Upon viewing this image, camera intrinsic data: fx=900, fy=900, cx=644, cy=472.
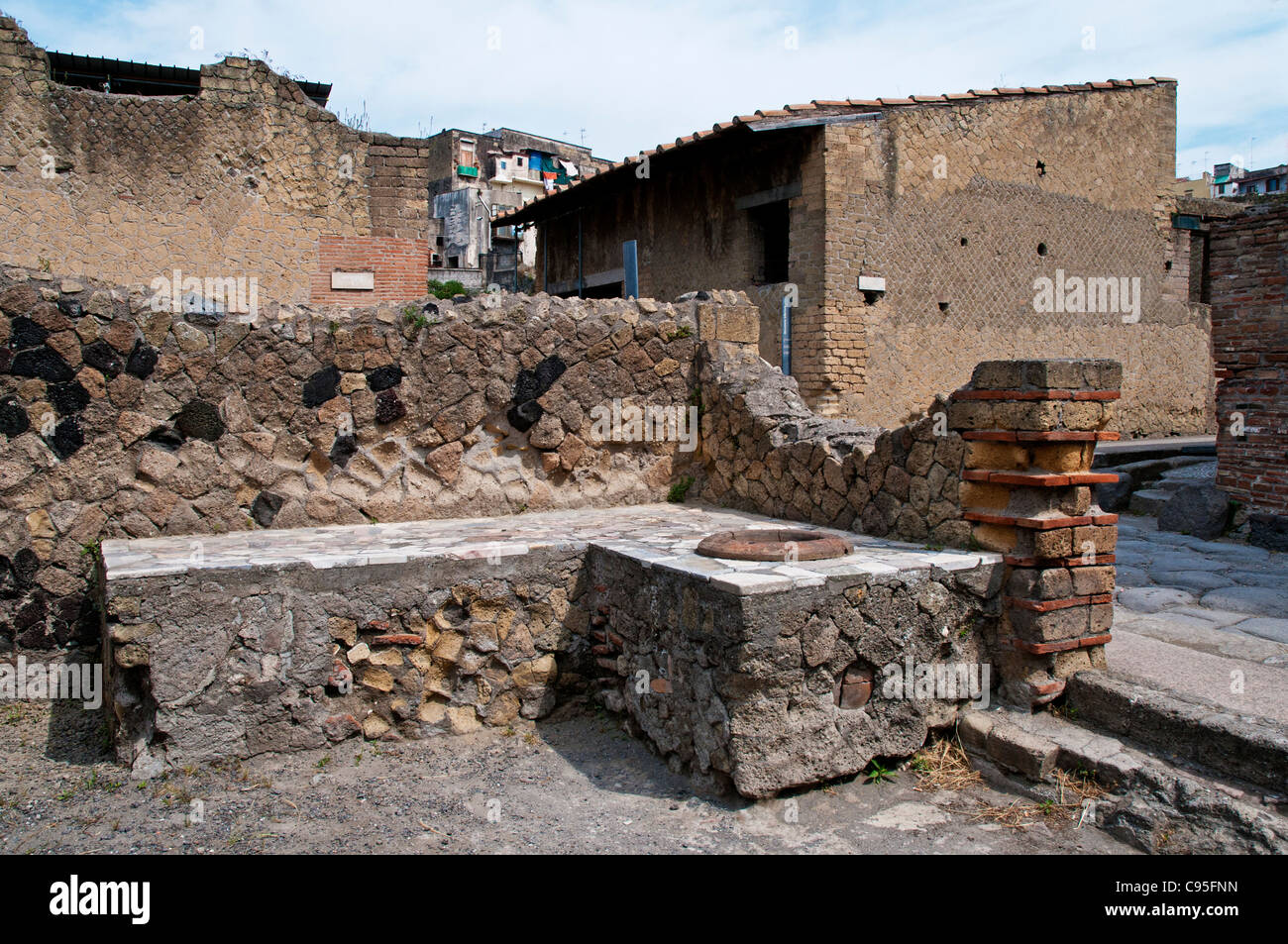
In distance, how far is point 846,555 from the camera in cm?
396

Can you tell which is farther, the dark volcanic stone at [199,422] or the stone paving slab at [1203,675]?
the dark volcanic stone at [199,422]

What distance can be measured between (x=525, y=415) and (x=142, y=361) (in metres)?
2.09

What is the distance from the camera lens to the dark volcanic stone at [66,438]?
177 inches

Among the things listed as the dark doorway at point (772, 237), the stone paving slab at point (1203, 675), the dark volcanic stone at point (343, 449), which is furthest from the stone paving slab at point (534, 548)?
the dark doorway at point (772, 237)

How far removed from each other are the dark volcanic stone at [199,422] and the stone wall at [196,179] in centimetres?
443

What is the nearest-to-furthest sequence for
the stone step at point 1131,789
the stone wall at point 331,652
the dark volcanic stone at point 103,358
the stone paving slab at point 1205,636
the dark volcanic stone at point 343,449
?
the stone step at point 1131,789 < the stone wall at point 331,652 < the stone paving slab at point 1205,636 < the dark volcanic stone at point 103,358 < the dark volcanic stone at point 343,449

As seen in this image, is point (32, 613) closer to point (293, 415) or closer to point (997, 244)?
point (293, 415)

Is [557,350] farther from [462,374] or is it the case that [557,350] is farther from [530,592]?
[530,592]

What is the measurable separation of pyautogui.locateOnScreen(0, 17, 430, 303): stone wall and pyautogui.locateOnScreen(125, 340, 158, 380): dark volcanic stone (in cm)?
430

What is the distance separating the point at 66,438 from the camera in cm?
452

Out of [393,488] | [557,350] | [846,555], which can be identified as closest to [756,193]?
[557,350]

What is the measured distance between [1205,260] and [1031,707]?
13.6 meters

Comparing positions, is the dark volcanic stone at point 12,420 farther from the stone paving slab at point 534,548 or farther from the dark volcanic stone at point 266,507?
the dark volcanic stone at point 266,507
